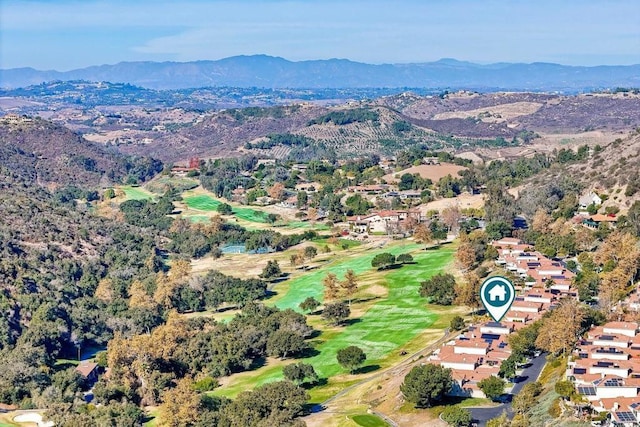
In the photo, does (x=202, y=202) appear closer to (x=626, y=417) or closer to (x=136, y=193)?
(x=136, y=193)

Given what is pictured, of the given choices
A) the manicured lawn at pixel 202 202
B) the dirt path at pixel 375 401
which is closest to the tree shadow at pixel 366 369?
the dirt path at pixel 375 401

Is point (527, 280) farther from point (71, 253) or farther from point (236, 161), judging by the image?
point (236, 161)

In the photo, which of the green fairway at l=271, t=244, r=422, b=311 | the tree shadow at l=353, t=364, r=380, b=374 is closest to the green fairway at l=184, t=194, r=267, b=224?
the green fairway at l=271, t=244, r=422, b=311

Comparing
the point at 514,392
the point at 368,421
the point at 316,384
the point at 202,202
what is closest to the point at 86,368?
the point at 316,384

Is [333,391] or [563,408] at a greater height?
[563,408]

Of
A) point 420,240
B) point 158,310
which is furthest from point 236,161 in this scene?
point 158,310

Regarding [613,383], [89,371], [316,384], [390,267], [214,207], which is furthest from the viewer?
[214,207]

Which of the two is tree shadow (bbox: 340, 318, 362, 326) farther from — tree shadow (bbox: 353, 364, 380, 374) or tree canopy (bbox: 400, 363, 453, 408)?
tree canopy (bbox: 400, 363, 453, 408)
